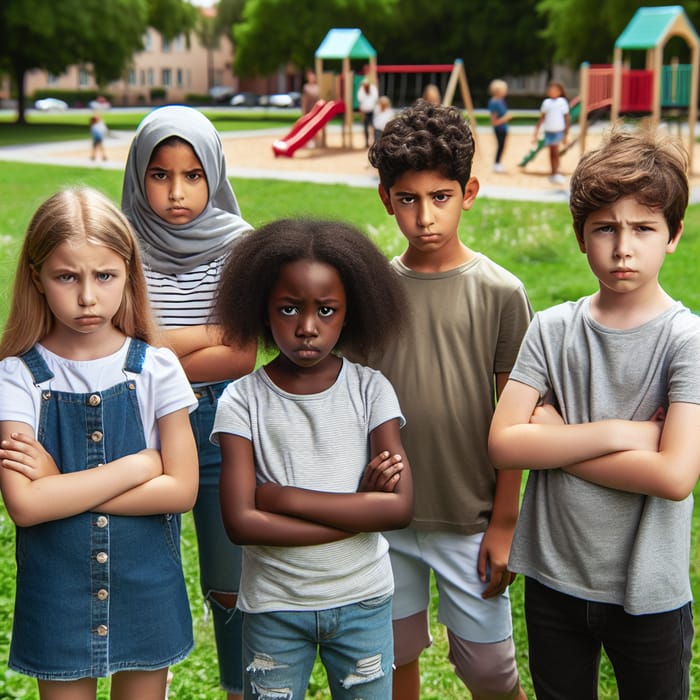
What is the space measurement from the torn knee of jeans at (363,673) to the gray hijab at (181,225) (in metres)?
1.17

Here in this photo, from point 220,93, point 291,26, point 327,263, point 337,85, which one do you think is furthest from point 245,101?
point 327,263

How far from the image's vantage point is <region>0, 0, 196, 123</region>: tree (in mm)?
33188

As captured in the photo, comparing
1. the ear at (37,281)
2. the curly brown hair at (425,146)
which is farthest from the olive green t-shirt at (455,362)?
the ear at (37,281)

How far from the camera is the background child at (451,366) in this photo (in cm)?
255

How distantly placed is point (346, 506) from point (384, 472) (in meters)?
0.11

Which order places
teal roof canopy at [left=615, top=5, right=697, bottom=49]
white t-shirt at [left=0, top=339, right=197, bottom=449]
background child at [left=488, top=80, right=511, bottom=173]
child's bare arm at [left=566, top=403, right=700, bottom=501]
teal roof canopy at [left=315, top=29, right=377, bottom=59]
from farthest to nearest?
teal roof canopy at [left=315, top=29, right=377, bottom=59]
background child at [left=488, top=80, right=511, bottom=173]
teal roof canopy at [left=615, top=5, right=697, bottom=49]
white t-shirt at [left=0, top=339, right=197, bottom=449]
child's bare arm at [left=566, top=403, right=700, bottom=501]

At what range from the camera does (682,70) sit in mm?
17484

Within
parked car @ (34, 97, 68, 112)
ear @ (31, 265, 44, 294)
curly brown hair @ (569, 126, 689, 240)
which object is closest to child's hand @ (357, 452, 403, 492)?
curly brown hair @ (569, 126, 689, 240)

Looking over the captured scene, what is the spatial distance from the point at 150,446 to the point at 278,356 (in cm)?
Answer: 36

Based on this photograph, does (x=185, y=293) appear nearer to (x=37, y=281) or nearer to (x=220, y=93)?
(x=37, y=281)

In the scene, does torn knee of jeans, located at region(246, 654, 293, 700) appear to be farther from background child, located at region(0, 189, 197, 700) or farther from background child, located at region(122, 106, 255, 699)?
background child, located at region(122, 106, 255, 699)

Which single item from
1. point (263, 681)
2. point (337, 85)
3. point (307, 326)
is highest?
point (337, 85)

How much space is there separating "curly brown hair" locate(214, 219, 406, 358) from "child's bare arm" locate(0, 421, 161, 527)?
433mm

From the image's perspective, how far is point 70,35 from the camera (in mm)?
34750
